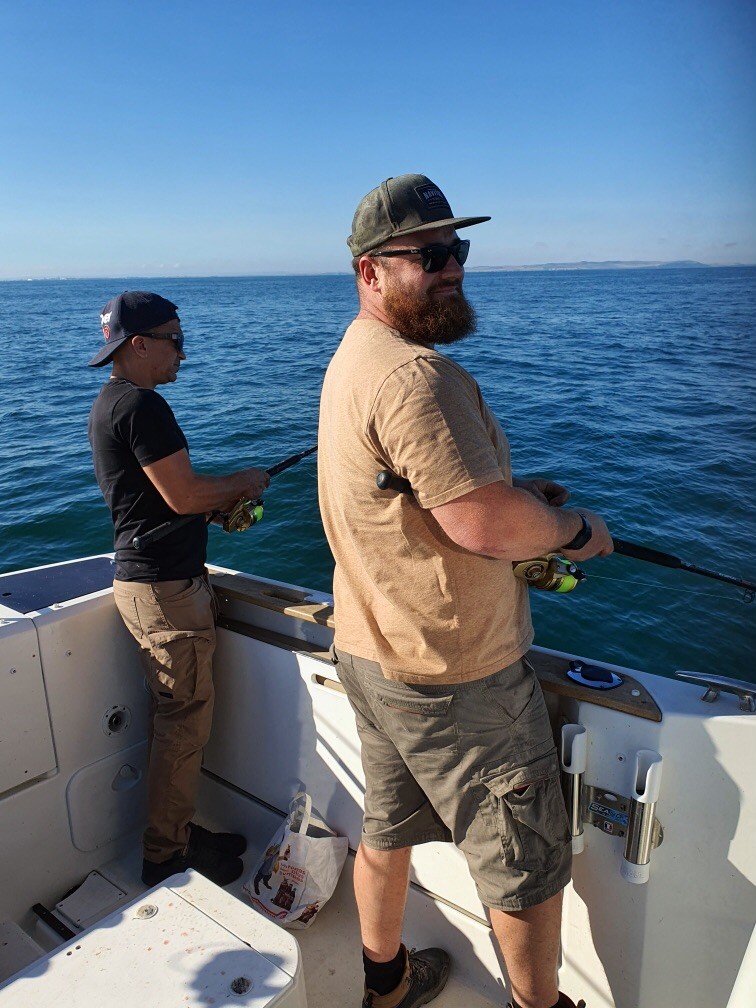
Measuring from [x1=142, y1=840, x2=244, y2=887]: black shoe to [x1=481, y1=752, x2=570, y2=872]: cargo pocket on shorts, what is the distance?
133cm

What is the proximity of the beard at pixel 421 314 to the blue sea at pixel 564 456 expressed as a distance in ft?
8.92

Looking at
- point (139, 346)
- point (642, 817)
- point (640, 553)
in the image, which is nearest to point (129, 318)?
point (139, 346)

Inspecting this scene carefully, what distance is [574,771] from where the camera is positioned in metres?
1.79

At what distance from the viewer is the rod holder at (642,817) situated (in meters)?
1.69

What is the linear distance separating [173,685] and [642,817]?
4.78 ft

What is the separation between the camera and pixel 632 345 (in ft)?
70.3

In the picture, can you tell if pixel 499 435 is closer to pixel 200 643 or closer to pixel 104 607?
pixel 200 643

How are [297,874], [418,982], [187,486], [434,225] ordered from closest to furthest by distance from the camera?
[434,225] → [418,982] → [187,486] → [297,874]

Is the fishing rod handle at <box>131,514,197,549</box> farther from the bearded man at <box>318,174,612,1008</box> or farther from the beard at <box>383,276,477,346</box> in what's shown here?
the beard at <box>383,276,477,346</box>

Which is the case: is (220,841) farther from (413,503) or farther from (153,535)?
(413,503)

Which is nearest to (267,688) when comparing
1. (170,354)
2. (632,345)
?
(170,354)

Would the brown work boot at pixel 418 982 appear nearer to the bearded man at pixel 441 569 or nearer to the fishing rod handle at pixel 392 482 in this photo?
the bearded man at pixel 441 569

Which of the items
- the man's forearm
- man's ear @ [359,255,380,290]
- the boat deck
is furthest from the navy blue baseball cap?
the boat deck

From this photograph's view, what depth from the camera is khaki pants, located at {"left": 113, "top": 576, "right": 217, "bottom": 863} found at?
2391 millimetres
